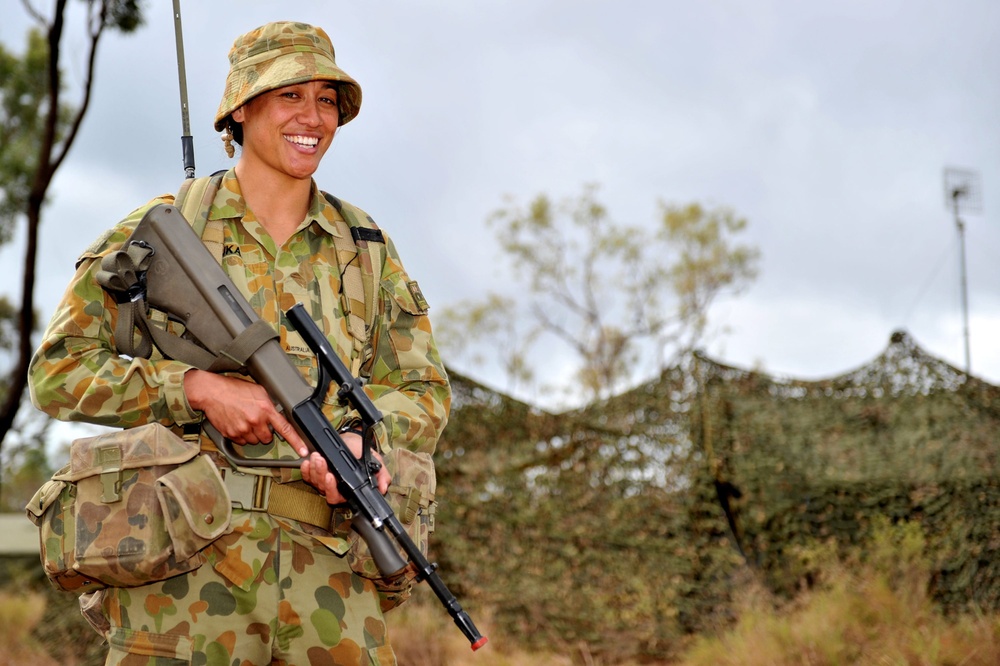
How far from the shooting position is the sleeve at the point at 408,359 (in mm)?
3094

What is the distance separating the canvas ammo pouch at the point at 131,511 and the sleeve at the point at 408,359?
615mm

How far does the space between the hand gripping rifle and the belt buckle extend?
0.18 feet

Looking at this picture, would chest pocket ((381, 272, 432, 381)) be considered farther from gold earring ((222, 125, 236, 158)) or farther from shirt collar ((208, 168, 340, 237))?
gold earring ((222, 125, 236, 158))

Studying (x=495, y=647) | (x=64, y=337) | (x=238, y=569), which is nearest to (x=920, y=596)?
(x=495, y=647)

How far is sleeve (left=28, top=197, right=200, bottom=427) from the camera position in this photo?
272cm

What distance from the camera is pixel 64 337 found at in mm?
2789

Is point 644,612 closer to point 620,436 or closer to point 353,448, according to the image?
point 620,436

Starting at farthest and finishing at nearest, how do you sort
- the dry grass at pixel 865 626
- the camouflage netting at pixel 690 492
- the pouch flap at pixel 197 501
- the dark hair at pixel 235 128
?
1. the camouflage netting at pixel 690 492
2. the dry grass at pixel 865 626
3. the dark hair at pixel 235 128
4. the pouch flap at pixel 197 501

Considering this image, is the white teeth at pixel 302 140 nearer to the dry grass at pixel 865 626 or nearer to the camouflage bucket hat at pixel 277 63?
the camouflage bucket hat at pixel 277 63

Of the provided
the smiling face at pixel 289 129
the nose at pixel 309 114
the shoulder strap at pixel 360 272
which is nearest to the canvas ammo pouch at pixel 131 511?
the shoulder strap at pixel 360 272

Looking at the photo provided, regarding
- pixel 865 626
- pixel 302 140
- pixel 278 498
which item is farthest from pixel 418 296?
pixel 865 626

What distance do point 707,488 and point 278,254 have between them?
16.0 feet

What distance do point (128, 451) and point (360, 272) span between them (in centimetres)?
85

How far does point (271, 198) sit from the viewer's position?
3127 mm
